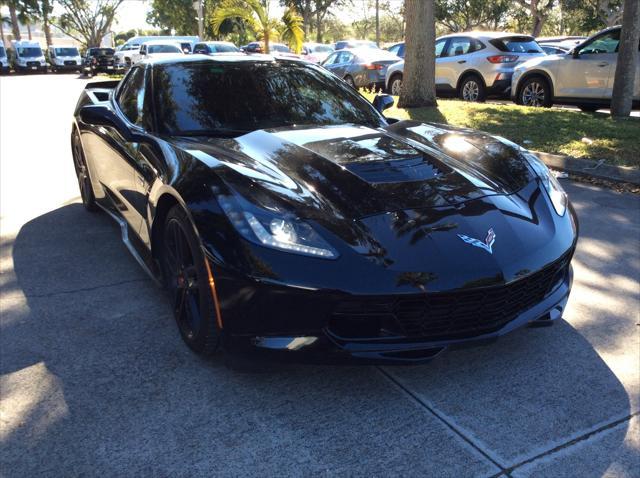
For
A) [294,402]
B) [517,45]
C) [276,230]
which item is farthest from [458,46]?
[294,402]

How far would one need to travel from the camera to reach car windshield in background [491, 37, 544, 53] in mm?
13086

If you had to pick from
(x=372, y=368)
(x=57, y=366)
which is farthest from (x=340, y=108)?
(x=57, y=366)

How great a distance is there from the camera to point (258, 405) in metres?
2.58

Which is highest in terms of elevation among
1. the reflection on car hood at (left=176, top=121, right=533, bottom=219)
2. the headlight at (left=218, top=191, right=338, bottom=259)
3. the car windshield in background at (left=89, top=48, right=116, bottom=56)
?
the reflection on car hood at (left=176, top=121, right=533, bottom=219)

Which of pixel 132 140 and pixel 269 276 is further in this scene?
pixel 132 140

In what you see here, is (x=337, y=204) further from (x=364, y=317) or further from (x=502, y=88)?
(x=502, y=88)

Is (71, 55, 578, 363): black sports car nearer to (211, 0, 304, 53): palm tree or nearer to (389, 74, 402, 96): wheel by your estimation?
(389, 74, 402, 96): wheel

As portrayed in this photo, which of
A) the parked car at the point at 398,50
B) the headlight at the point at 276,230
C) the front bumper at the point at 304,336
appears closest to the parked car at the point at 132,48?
the parked car at the point at 398,50

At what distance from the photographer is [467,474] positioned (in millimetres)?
2178

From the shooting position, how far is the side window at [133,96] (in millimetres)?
3885

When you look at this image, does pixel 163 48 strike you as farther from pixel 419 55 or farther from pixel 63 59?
pixel 63 59

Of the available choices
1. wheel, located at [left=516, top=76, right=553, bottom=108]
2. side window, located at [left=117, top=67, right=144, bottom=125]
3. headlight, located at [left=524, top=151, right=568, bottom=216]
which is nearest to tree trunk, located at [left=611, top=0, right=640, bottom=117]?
wheel, located at [left=516, top=76, right=553, bottom=108]

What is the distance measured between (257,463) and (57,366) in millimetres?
1228

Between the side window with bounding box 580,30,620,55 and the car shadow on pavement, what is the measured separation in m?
Answer: 8.95
